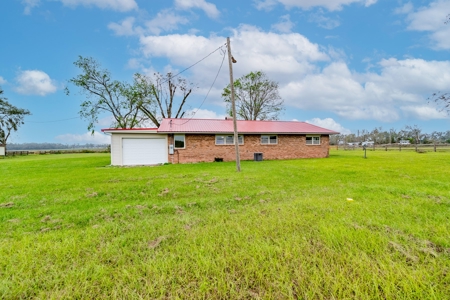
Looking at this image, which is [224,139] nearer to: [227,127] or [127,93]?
[227,127]

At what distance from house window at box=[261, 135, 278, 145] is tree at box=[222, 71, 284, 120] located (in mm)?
14961

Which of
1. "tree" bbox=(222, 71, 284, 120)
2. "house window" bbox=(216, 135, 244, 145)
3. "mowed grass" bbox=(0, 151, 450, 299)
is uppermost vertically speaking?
"tree" bbox=(222, 71, 284, 120)

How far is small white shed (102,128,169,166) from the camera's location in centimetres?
1480

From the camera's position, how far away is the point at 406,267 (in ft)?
7.06

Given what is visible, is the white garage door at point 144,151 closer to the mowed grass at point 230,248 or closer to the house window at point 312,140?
the mowed grass at point 230,248

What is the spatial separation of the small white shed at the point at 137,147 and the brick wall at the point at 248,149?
83 cm

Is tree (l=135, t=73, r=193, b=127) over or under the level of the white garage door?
over

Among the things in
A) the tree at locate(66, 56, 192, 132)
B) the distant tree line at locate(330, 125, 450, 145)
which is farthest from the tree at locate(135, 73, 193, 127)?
the distant tree line at locate(330, 125, 450, 145)

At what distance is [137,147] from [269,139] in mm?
10758

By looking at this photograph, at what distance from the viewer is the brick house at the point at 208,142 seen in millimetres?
15125

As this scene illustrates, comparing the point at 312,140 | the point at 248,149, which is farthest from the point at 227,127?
the point at 312,140

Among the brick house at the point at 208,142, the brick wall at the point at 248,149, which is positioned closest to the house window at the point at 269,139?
the brick house at the point at 208,142

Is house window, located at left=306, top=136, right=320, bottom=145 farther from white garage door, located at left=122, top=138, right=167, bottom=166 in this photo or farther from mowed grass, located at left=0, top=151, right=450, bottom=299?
mowed grass, located at left=0, top=151, right=450, bottom=299

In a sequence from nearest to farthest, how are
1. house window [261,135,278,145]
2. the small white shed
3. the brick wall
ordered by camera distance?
the small white shed, the brick wall, house window [261,135,278,145]
